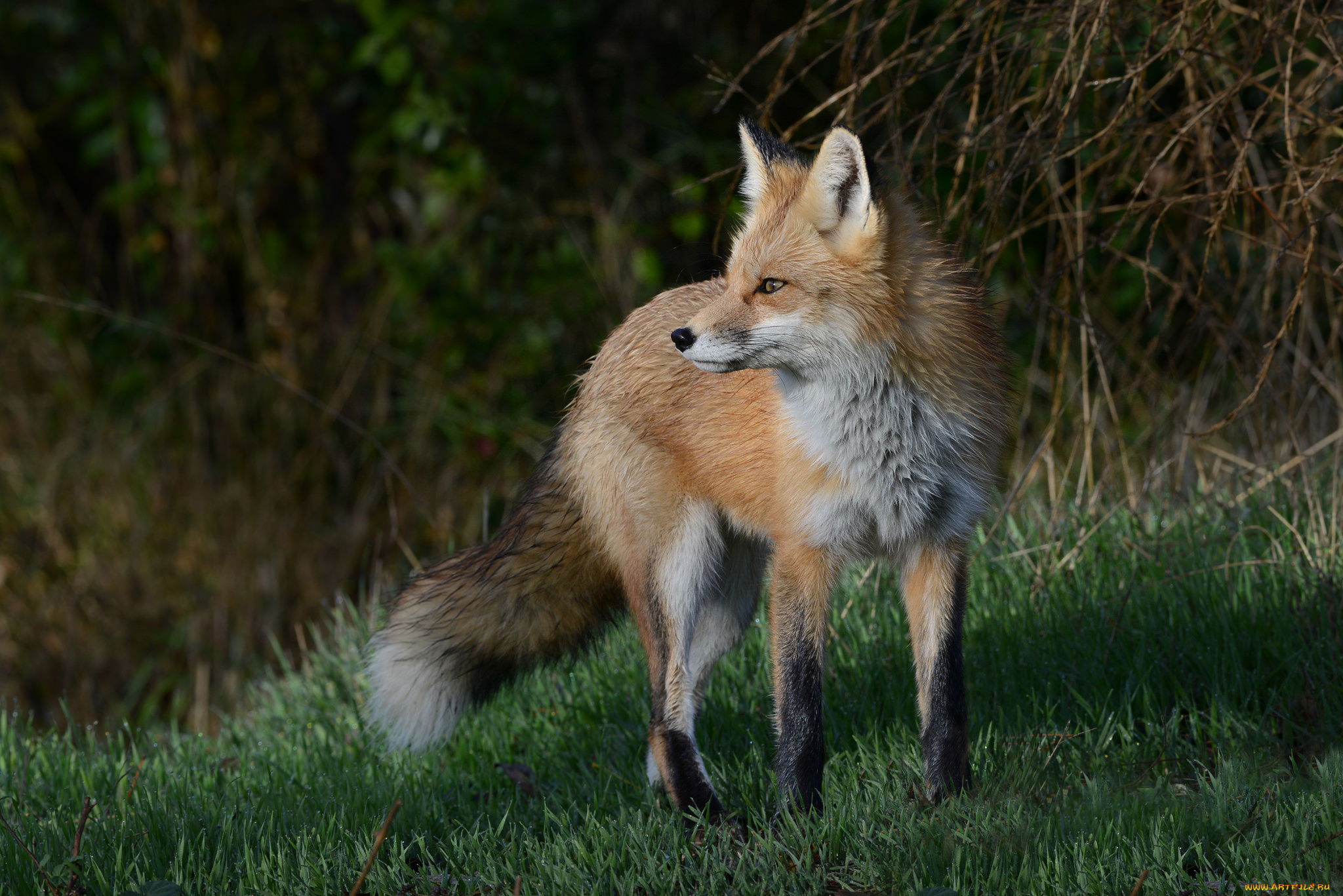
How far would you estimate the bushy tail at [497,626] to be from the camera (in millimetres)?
3781

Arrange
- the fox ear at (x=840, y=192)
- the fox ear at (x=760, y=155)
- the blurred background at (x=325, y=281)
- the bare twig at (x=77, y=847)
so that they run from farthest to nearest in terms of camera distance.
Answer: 1. the blurred background at (x=325, y=281)
2. the fox ear at (x=760, y=155)
3. the fox ear at (x=840, y=192)
4. the bare twig at (x=77, y=847)

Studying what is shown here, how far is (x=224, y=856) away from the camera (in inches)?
118

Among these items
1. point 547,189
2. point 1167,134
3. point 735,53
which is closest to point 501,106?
point 547,189

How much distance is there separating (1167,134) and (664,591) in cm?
263

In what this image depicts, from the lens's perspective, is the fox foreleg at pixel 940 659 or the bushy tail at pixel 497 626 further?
the bushy tail at pixel 497 626

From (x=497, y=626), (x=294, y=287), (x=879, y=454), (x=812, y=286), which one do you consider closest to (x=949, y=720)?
(x=879, y=454)

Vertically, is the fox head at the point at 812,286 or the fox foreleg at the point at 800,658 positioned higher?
the fox head at the point at 812,286

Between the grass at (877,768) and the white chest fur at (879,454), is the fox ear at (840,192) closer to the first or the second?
the white chest fur at (879,454)

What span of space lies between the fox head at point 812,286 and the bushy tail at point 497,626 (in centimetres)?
104

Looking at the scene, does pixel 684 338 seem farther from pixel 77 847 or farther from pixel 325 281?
pixel 325 281

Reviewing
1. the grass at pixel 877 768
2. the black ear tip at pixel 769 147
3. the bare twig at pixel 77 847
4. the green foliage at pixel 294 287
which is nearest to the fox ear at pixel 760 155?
the black ear tip at pixel 769 147

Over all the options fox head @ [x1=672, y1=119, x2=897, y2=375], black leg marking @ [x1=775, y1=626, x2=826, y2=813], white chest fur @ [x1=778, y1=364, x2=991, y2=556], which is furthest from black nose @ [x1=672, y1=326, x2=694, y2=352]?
black leg marking @ [x1=775, y1=626, x2=826, y2=813]

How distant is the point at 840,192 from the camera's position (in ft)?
10.1

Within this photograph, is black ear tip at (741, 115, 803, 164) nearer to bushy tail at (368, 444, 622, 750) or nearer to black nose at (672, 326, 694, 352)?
black nose at (672, 326, 694, 352)
